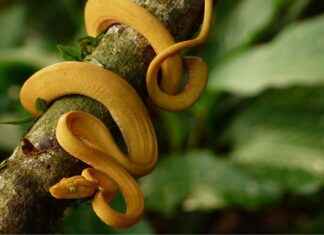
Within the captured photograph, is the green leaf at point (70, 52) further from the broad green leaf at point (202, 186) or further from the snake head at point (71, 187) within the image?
the broad green leaf at point (202, 186)

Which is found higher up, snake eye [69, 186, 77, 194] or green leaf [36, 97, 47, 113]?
green leaf [36, 97, 47, 113]

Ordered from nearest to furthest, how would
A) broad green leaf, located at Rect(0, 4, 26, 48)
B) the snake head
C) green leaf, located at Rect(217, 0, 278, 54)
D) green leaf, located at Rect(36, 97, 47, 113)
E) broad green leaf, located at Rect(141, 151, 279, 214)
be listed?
the snake head → green leaf, located at Rect(36, 97, 47, 113) → broad green leaf, located at Rect(141, 151, 279, 214) → green leaf, located at Rect(217, 0, 278, 54) → broad green leaf, located at Rect(0, 4, 26, 48)

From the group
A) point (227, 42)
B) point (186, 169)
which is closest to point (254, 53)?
point (227, 42)

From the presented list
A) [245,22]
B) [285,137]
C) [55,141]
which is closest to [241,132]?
[285,137]

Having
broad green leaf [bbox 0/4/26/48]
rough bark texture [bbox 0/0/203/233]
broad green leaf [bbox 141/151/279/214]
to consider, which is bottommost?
broad green leaf [bbox 141/151/279/214]

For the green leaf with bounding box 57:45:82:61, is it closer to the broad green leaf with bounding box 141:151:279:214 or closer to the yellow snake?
the yellow snake

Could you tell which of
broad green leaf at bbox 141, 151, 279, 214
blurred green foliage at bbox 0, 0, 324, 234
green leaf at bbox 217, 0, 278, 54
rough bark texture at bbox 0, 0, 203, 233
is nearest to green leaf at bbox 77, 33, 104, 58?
rough bark texture at bbox 0, 0, 203, 233

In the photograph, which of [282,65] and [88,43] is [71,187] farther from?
[282,65]
